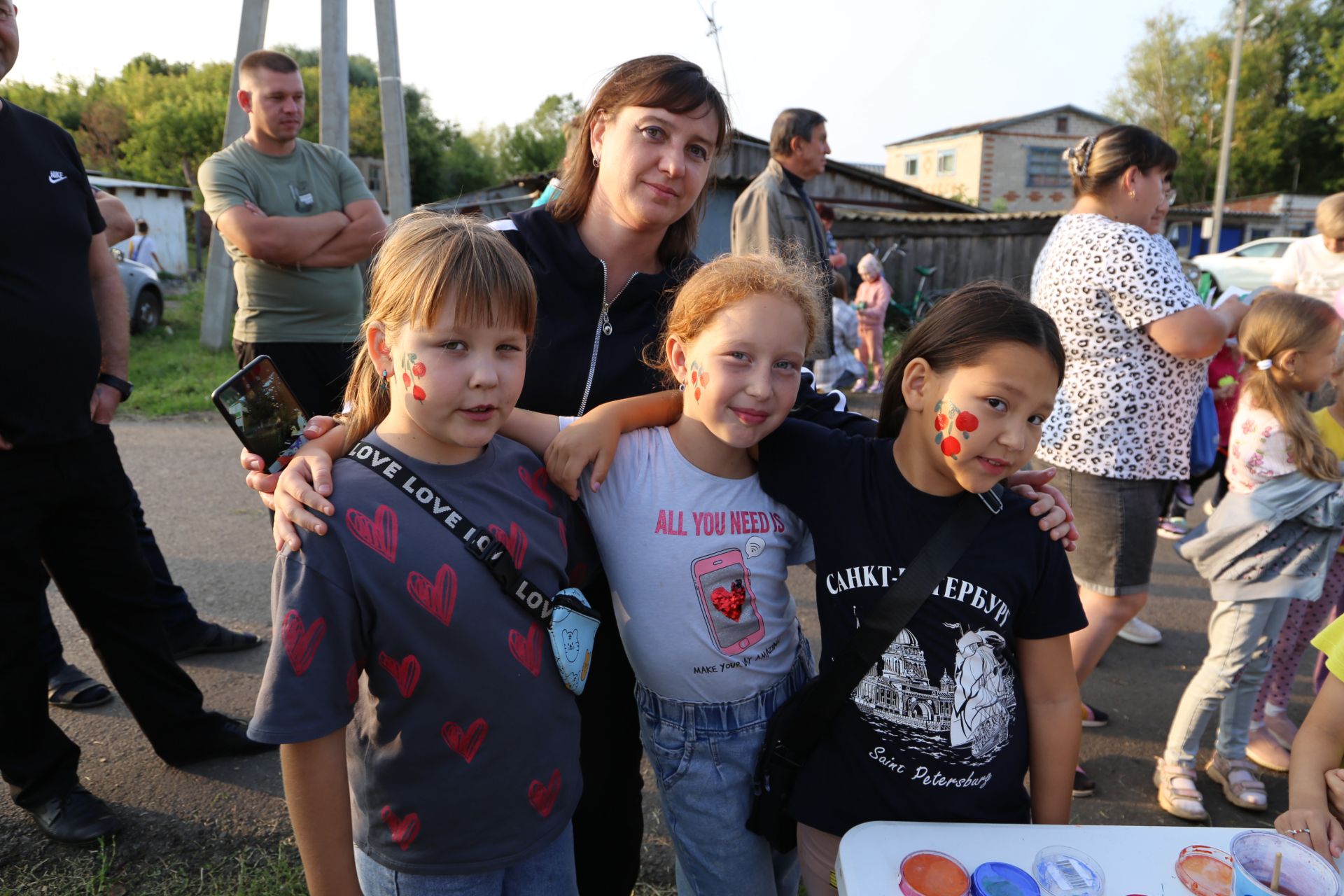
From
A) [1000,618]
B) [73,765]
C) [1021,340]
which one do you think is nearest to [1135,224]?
[1021,340]

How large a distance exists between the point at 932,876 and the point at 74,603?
2.65 metres

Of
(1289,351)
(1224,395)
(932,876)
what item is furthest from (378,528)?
(1224,395)

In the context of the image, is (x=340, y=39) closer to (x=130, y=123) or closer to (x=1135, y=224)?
(x=1135, y=224)

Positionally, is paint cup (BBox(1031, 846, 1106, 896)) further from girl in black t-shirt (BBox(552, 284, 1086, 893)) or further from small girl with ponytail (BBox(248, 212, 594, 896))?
small girl with ponytail (BBox(248, 212, 594, 896))

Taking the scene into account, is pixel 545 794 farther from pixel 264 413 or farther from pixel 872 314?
pixel 872 314

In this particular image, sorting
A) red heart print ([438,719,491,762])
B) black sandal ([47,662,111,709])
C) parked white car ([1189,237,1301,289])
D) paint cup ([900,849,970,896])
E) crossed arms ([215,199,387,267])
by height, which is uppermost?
parked white car ([1189,237,1301,289])

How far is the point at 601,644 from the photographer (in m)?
2.00

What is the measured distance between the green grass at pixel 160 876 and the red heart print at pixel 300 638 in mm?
1408

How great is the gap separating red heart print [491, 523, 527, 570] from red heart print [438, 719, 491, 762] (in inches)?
11.3

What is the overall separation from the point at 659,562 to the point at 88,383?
6.28 ft

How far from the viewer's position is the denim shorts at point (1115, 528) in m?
2.82

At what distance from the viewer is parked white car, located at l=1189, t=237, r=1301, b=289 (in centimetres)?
1922

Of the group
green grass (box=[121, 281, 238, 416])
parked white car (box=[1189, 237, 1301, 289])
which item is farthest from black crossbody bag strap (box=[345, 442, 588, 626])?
parked white car (box=[1189, 237, 1301, 289])

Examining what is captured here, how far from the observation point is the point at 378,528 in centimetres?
141
